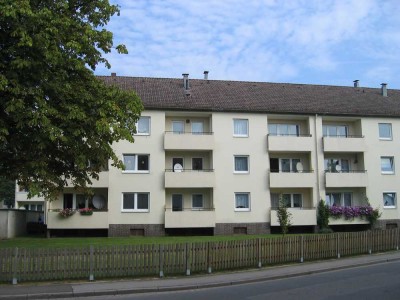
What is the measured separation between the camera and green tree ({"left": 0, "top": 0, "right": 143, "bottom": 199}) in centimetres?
1445

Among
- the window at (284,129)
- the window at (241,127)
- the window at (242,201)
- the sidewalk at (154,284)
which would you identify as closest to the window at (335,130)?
the window at (284,129)

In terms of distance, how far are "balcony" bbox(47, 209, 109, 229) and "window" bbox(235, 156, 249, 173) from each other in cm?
981

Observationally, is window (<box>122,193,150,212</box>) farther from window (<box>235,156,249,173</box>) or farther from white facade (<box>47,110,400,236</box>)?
window (<box>235,156,249,173</box>)

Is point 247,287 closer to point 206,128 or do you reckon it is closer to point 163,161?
point 163,161

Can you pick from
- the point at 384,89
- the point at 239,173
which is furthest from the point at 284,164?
the point at 384,89

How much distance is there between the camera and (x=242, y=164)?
34969mm

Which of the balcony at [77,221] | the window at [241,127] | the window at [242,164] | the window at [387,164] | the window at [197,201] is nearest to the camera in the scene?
the balcony at [77,221]

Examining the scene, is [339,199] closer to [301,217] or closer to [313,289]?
[301,217]

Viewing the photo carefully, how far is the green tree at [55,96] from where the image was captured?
1445 centimetres

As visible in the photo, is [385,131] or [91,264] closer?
[91,264]

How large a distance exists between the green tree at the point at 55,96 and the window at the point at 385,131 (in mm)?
25600

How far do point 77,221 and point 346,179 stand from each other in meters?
19.3

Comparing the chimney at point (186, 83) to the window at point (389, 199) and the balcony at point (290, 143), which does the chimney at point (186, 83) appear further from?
the window at point (389, 199)

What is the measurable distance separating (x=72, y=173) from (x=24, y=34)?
21.9 ft
